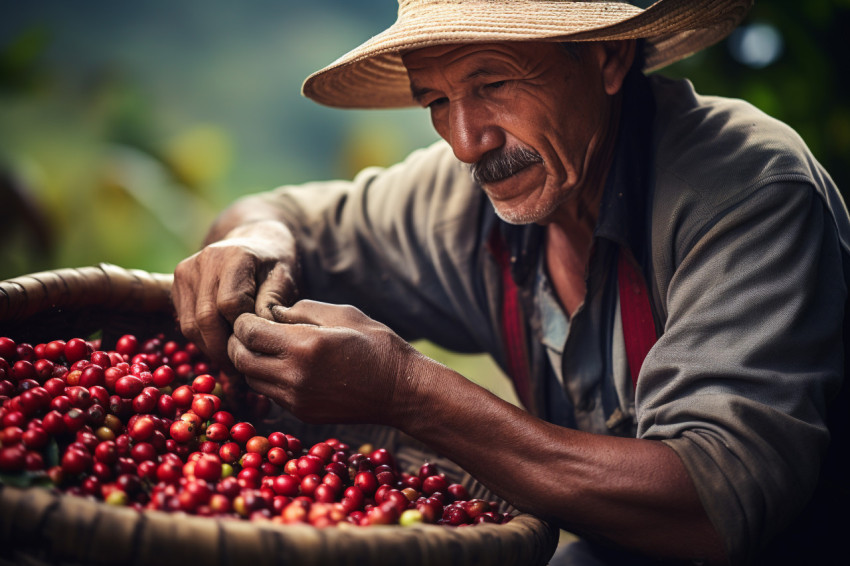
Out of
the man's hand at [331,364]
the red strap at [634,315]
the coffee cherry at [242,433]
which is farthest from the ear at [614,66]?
the coffee cherry at [242,433]

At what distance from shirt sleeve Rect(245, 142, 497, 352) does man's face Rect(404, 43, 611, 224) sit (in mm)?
458

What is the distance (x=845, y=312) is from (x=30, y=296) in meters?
2.09

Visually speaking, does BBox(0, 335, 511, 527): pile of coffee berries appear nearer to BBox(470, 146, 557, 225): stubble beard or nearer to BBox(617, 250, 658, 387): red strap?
BBox(617, 250, 658, 387): red strap

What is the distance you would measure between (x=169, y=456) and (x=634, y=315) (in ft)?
4.24

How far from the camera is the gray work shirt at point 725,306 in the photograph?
1.29 metres

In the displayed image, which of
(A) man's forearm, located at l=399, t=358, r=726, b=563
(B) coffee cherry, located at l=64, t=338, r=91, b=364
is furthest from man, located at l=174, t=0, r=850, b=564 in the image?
(B) coffee cherry, located at l=64, t=338, r=91, b=364

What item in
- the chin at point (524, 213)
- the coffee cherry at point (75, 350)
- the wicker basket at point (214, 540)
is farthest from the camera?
the chin at point (524, 213)

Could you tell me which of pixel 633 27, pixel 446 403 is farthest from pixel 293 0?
pixel 446 403

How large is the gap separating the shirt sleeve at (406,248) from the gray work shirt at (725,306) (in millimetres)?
27

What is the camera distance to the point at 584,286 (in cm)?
214

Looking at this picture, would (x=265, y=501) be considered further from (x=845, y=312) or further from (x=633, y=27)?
(x=845, y=312)

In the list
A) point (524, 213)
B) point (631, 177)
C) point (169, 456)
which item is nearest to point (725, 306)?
point (631, 177)

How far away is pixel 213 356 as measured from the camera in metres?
1.69

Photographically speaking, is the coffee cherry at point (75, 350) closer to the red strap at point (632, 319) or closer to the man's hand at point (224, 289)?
the man's hand at point (224, 289)
